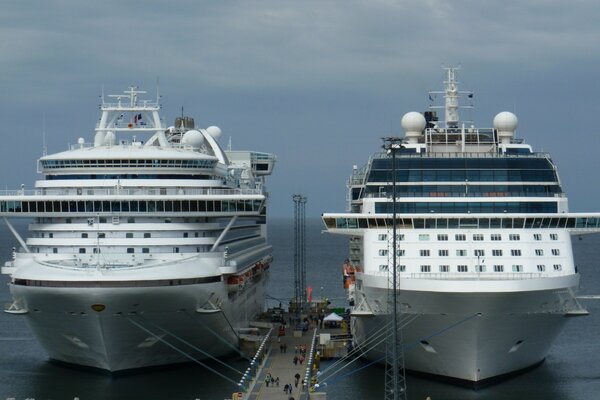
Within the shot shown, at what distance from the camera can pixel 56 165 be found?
192 feet

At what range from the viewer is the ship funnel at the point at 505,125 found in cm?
6228

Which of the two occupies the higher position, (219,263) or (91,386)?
(219,263)

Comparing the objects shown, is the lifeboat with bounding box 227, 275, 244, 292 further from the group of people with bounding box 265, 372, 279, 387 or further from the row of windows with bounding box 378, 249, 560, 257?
the row of windows with bounding box 378, 249, 560, 257

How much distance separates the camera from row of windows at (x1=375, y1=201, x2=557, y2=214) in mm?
53469

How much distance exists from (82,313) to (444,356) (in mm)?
16176

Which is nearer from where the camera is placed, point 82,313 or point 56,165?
point 82,313

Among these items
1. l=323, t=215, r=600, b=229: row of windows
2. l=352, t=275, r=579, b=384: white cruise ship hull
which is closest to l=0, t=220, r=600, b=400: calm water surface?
l=352, t=275, r=579, b=384: white cruise ship hull

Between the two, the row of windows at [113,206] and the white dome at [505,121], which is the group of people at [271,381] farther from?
the white dome at [505,121]

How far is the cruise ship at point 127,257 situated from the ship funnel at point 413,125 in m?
8.75

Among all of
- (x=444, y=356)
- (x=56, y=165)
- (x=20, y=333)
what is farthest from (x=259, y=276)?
(x=444, y=356)

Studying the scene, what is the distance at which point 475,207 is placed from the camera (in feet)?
176

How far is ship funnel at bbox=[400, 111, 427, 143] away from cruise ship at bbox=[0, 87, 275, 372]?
344 inches

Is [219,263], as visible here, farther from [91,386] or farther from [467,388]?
[467,388]

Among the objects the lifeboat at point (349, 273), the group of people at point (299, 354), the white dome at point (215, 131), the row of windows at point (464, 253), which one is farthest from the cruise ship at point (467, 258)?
the white dome at point (215, 131)
